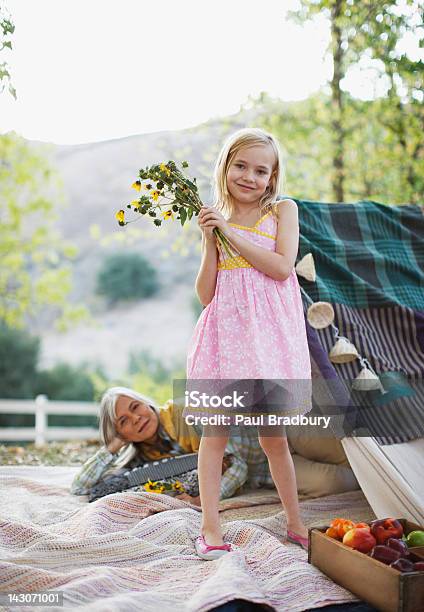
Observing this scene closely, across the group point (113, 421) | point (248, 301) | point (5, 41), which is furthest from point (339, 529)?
point (5, 41)

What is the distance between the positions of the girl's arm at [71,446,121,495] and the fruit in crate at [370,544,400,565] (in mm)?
1649

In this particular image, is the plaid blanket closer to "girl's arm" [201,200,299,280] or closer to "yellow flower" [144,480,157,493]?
"girl's arm" [201,200,299,280]

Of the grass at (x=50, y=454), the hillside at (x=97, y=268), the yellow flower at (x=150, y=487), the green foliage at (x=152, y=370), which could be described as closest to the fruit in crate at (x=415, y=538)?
the yellow flower at (x=150, y=487)

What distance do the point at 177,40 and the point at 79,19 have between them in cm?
220

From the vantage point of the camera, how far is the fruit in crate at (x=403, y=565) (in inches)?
63.6

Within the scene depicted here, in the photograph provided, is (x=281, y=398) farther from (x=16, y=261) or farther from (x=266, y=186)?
(x=16, y=261)

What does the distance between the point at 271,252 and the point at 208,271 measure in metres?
0.21

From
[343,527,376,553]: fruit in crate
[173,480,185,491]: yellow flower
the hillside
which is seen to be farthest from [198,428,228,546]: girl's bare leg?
the hillside

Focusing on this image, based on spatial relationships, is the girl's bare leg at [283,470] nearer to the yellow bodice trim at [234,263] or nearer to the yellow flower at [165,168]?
the yellow bodice trim at [234,263]

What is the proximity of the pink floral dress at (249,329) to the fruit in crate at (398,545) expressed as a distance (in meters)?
0.52

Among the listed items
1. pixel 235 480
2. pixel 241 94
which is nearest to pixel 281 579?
pixel 235 480

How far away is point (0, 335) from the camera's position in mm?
9938

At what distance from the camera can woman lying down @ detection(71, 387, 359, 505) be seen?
2.87 meters

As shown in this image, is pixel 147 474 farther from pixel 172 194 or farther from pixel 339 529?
pixel 172 194
